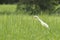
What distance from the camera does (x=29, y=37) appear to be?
17.9 ft

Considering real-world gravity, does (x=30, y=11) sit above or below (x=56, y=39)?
below

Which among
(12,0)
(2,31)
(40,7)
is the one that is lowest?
(12,0)

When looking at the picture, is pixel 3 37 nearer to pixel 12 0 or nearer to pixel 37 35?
pixel 37 35

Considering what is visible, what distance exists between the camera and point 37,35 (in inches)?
228

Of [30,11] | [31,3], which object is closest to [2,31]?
[30,11]

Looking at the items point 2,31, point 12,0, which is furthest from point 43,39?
point 12,0

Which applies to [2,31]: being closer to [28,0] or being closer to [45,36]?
[45,36]

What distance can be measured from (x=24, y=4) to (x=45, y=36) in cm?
1383

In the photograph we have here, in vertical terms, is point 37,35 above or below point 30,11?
above

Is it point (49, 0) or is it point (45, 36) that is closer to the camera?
point (45, 36)

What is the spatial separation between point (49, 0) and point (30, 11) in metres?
2.43

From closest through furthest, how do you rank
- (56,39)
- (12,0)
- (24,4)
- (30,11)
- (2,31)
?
(56,39) < (2,31) < (30,11) < (24,4) < (12,0)

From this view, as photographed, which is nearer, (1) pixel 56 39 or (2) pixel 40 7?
(1) pixel 56 39

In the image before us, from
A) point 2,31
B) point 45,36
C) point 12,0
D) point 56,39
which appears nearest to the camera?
point 56,39
